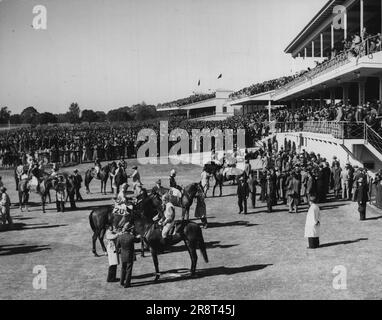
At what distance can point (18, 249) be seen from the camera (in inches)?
531

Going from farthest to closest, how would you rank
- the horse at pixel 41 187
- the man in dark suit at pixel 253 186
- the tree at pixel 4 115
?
the tree at pixel 4 115 → the horse at pixel 41 187 → the man in dark suit at pixel 253 186

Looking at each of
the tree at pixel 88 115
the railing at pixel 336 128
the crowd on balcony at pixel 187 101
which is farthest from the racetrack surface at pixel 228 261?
the tree at pixel 88 115

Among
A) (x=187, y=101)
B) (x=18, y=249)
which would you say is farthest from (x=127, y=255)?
(x=187, y=101)

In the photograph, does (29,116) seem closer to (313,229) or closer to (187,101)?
(187,101)

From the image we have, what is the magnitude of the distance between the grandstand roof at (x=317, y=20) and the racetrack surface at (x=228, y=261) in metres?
16.1

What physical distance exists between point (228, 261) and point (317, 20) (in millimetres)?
26513

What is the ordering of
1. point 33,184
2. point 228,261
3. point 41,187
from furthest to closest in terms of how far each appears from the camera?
point 33,184, point 41,187, point 228,261

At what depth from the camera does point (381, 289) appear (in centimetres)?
951

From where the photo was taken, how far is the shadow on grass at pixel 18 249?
1316 cm

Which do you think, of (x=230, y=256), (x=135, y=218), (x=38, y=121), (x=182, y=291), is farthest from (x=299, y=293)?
(x=38, y=121)

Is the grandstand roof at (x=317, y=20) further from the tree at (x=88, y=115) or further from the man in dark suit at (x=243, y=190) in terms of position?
the tree at (x=88, y=115)

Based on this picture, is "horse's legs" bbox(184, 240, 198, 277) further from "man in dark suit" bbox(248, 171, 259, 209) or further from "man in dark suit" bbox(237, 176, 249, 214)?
"man in dark suit" bbox(248, 171, 259, 209)

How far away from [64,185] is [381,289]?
40.1 ft

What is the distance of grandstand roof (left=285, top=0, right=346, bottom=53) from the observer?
96.1 ft
